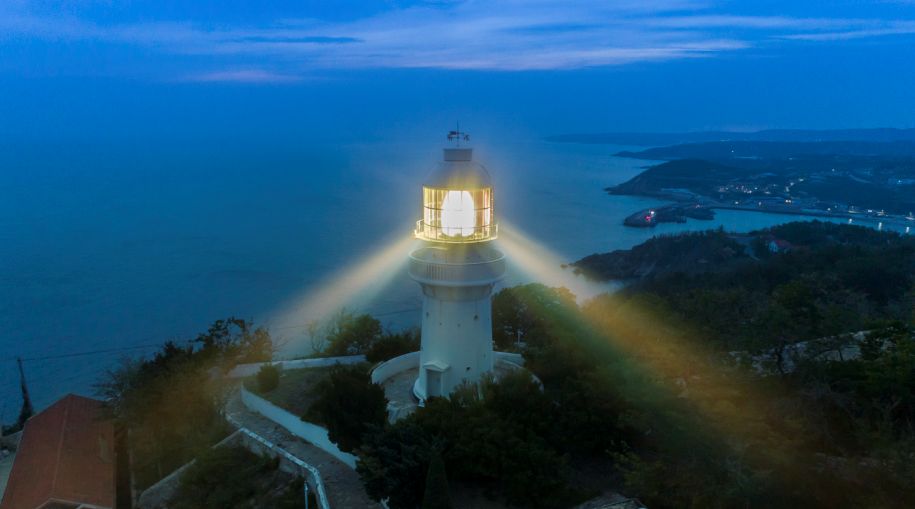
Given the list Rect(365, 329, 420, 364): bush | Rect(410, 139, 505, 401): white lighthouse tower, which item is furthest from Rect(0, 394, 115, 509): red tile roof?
Rect(410, 139, 505, 401): white lighthouse tower

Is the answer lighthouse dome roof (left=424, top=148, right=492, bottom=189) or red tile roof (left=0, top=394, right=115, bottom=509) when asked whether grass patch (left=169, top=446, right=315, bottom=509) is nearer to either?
red tile roof (left=0, top=394, right=115, bottom=509)

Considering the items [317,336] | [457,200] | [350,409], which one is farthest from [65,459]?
[317,336]

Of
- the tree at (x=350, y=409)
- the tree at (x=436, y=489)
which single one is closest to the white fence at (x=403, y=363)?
the tree at (x=350, y=409)

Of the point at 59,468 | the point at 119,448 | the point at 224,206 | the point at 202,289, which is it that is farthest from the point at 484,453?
the point at 224,206

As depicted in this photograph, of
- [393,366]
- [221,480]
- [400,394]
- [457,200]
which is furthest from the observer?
[393,366]

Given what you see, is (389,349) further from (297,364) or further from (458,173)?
(458,173)

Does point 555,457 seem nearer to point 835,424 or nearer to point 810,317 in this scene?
point 835,424
